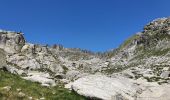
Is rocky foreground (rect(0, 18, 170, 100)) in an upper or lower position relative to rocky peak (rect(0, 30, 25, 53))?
lower

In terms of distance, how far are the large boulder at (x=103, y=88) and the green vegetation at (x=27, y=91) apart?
2.96 feet

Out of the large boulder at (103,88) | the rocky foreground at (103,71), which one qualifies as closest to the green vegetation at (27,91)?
the large boulder at (103,88)

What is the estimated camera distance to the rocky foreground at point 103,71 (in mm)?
29500

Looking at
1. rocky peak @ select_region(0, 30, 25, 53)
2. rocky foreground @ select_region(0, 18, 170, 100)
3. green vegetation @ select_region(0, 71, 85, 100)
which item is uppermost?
rocky peak @ select_region(0, 30, 25, 53)

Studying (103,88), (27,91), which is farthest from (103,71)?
(27,91)

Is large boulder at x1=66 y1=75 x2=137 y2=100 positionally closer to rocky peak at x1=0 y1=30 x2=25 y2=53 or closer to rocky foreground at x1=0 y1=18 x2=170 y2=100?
rocky foreground at x1=0 y1=18 x2=170 y2=100

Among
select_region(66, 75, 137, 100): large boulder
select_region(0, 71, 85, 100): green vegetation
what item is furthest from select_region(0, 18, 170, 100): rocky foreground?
select_region(0, 71, 85, 100): green vegetation

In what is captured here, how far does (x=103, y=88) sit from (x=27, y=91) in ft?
20.9

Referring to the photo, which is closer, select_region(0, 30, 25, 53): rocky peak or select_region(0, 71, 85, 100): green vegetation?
select_region(0, 71, 85, 100): green vegetation

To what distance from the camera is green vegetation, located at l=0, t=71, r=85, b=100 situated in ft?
79.9

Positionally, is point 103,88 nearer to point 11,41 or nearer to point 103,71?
point 11,41

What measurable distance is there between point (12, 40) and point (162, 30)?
266 ft

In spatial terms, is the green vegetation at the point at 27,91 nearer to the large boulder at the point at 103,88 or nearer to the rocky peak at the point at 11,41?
the large boulder at the point at 103,88

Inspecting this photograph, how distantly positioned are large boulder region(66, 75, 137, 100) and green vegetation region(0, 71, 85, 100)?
2.96 ft
